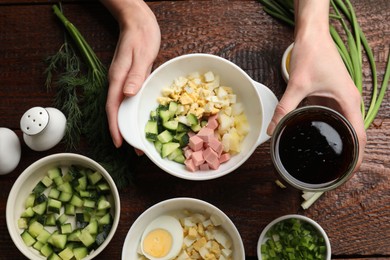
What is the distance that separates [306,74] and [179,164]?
20.2 inches

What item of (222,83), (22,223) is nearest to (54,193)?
(22,223)

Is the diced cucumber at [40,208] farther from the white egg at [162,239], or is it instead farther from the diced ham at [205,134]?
the diced ham at [205,134]

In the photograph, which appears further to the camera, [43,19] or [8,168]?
[43,19]

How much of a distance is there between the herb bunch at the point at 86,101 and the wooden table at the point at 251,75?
5 centimetres

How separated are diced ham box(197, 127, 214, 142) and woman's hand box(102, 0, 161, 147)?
0.25 meters

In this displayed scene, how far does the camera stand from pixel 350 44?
1.76 m

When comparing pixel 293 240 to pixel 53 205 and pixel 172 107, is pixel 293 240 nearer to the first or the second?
pixel 172 107

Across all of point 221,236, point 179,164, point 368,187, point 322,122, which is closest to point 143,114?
point 179,164

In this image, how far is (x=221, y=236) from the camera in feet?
5.58

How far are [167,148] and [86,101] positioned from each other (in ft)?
1.20

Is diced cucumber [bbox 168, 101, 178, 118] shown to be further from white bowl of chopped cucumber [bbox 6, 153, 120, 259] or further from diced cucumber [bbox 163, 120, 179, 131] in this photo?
white bowl of chopped cucumber [bbox 6, 153, 120, 259]

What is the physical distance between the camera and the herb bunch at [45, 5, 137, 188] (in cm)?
175

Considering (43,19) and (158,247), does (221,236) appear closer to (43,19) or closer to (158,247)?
(158,247)

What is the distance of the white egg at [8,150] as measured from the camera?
171 centimetres
